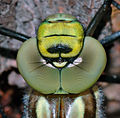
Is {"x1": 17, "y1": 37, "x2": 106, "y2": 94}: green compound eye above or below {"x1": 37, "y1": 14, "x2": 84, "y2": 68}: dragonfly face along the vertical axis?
below

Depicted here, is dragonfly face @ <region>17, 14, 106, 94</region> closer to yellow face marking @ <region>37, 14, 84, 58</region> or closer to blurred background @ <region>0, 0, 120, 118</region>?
yellow face marking @ <region>37, 14, 84, 58</region>

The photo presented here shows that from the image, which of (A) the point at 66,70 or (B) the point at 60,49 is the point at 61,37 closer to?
(B) the point at 60,49

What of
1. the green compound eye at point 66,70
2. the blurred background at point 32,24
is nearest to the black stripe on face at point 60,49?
the green compound eye at point 66,70

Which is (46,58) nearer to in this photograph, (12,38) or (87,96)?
(87,96)

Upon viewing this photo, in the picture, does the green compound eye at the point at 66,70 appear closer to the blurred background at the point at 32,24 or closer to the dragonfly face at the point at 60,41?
the dragonfly face at the point at 60,41

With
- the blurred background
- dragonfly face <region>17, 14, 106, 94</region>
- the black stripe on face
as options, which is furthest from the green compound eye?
the blurred background

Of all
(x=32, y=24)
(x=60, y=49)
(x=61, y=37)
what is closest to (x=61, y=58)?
(x=60, y=49)
